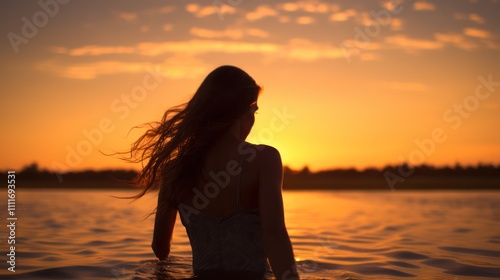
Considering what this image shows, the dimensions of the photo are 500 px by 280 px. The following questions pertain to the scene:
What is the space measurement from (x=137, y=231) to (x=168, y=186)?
6034 mm

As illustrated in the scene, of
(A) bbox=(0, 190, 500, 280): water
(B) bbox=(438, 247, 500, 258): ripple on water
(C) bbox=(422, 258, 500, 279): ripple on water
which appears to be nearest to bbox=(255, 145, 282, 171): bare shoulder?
(A) bbox=(0, 190, 500, 280): water

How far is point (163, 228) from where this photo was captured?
396 cm

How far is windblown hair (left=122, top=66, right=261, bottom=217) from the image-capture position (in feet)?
11.5

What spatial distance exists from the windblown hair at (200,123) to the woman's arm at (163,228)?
14cm

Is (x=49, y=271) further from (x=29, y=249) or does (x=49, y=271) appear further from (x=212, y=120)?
(x=212, y=120)

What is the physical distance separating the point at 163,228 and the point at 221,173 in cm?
83

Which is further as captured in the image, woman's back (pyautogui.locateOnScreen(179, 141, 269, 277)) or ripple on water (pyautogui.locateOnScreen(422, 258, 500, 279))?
ripple on water (pyautogui.locateOnScreen(422, 258, 500, 279))

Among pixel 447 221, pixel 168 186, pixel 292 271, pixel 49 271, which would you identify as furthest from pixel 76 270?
pixel 447 221

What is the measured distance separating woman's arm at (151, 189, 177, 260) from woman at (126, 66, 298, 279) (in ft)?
0.34

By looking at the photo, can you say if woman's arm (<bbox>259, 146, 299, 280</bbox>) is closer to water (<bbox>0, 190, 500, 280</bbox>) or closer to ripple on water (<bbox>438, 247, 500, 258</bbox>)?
Result: water (<bbox>0, 190, 500, 280</bbox>)

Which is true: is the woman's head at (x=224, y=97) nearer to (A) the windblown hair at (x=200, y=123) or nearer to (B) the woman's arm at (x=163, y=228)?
(A) the windblown hair at (x=200, y=123)

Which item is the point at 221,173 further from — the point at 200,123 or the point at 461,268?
the point at 461,268

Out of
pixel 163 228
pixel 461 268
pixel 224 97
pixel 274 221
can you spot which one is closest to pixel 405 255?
pixel 461 268

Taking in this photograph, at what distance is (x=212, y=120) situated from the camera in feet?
11.6
